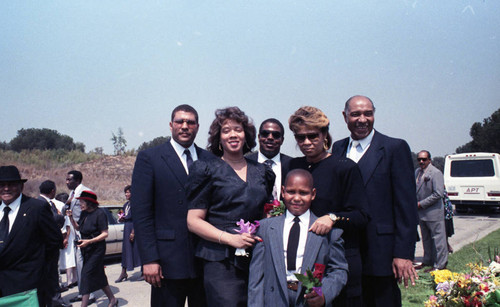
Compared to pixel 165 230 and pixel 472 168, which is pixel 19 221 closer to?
pixel 165 230

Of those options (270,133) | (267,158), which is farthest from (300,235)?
(270,133)

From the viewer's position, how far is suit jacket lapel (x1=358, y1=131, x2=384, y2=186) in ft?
10.2

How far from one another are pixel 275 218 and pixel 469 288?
1.24m

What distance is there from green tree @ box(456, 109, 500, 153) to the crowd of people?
4992cm

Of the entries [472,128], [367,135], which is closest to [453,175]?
[367,135]

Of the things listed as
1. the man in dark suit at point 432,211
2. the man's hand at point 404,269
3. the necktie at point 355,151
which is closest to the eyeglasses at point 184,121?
the necktie at point 355,151

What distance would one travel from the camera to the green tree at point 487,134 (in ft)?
150

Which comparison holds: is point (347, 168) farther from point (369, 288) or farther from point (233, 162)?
point (369, 288)

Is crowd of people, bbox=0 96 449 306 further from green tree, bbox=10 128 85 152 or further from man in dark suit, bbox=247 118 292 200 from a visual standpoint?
green tree, bbox=10 128 85 152

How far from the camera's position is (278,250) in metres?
2.60

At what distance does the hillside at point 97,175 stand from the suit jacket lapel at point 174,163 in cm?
2255

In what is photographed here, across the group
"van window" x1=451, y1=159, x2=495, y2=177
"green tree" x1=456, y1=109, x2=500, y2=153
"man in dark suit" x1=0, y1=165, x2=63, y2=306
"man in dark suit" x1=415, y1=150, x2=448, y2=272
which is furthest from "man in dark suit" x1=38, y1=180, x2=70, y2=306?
"green tree" x1=456, y1=109, x2=500, y2=153

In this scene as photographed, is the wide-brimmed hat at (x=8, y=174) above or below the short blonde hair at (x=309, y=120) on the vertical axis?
below

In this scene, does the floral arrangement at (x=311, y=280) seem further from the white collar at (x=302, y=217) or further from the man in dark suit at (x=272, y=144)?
the man in dark suit at (x=272, y=144)
